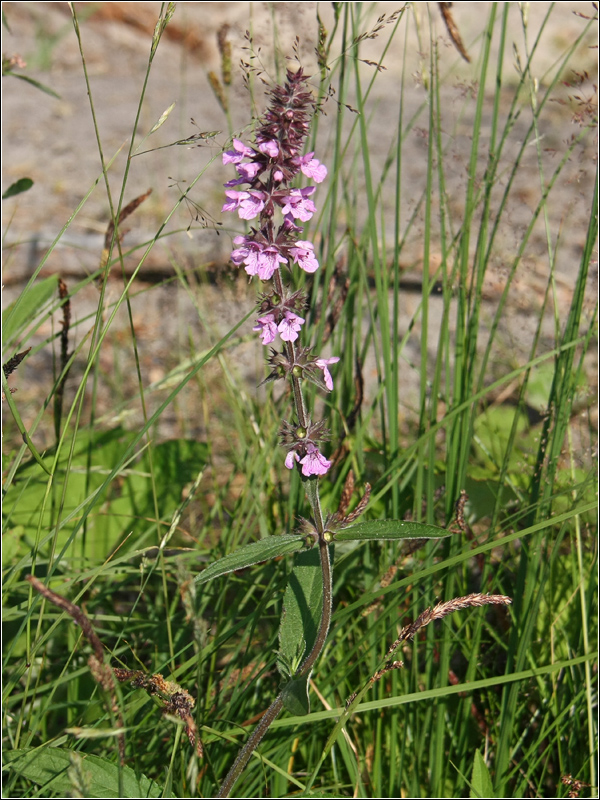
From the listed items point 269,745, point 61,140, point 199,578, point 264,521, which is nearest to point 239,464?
point 264,521

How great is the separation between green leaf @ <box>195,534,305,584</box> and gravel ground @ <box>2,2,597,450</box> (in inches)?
37.5

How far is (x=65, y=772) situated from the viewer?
0.92 meters

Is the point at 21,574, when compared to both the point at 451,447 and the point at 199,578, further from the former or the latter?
the point at 451,447

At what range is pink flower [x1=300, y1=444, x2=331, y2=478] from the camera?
0.95m

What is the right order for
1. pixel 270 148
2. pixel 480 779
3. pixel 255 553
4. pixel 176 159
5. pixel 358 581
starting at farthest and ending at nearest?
pixel 176 159, pixel 358 581, pixel 480 779, pixel 255 553, pixel 270 148

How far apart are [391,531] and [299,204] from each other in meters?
0.46

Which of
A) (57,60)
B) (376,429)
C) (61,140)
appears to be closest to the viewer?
(376,429)

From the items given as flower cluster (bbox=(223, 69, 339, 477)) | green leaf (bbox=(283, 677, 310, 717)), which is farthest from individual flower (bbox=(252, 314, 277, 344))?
green leaf (bbox=(283, 677, 310, 717))

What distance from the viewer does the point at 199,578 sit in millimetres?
865

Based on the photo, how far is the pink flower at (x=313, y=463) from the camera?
952 mm

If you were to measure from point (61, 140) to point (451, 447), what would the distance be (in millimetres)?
3721

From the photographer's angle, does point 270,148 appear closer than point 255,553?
Yes

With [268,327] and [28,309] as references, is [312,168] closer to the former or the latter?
[268,327]

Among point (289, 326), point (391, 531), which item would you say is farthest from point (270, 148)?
point (391, 531)
